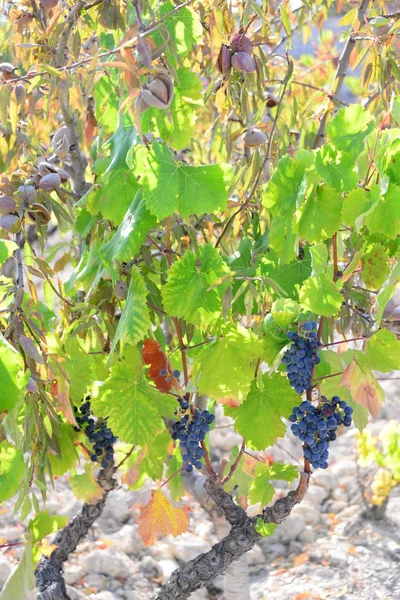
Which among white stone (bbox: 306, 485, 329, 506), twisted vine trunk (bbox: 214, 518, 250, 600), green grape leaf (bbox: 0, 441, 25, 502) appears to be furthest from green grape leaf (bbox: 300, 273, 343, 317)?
white stone (bbox: 306, 485, 329, 506)

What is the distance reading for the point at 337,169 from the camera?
987mm

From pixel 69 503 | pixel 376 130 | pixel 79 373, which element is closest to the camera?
pixel 376 130

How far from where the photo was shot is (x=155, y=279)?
135cm

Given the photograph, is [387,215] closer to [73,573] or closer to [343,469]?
[73,573]

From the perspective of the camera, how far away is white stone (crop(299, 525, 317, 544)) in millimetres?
2254

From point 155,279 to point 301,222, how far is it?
1.33ft

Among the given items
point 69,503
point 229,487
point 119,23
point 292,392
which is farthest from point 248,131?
point 69,503

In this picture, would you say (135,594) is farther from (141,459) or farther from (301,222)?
(301,222)

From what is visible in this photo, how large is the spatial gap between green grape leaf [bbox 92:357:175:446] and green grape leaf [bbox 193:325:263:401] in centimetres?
10

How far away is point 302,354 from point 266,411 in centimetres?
18

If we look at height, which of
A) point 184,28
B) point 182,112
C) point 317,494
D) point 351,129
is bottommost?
point 317,494

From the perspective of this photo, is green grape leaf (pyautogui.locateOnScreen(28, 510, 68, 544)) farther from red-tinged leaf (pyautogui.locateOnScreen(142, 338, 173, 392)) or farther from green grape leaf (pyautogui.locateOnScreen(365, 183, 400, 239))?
green grape leaf (pyautogui.locateOnScreen(365, 183, 400, 239))

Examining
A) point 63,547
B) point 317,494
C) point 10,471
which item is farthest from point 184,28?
point 317,494

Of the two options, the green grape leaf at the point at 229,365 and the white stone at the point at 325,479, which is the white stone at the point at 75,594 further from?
the green grape leaf at the point at 229,365
